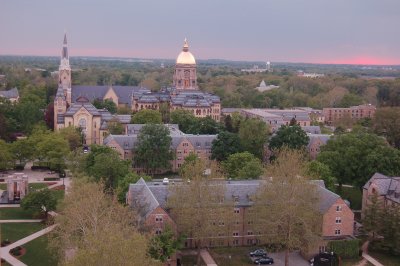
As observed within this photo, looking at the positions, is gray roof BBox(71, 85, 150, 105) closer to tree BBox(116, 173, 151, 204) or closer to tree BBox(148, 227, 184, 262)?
tree BBox(116, 173, 151, 204)

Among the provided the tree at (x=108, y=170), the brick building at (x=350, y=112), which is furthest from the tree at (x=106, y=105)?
the tree at (x=108, y=170)

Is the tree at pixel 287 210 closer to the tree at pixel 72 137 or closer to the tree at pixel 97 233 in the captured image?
the tree at pixel 97 233

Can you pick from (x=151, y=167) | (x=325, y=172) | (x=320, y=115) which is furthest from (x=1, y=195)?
(x=320, y=115)

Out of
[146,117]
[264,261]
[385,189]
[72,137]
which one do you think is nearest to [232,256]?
A: [264,261]

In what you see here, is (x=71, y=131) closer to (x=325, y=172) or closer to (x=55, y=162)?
(x=55, y=162)

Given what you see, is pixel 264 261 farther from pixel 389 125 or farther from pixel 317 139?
pixel 389 125

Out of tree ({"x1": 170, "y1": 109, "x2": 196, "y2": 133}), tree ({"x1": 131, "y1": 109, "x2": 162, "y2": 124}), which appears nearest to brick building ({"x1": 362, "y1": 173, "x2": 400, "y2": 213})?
tree ({"x1": 170, "y1": 109, "x2": 196, "y2": 133})
